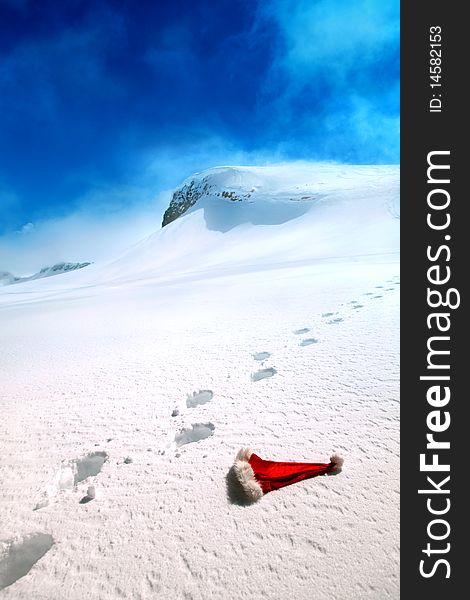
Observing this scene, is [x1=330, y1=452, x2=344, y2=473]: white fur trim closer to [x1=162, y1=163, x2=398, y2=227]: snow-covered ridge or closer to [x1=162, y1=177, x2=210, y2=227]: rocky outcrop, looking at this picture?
[x1=162, y1=163, x2=398, y2=227]: snow-covered ridge

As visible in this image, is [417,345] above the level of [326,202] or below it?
below

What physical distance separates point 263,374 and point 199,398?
0.72m

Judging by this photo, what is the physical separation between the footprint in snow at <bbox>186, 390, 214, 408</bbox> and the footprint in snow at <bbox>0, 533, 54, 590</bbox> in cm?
126

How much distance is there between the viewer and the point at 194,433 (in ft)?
7.11

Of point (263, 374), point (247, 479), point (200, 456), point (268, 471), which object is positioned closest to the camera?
point (247, 479)

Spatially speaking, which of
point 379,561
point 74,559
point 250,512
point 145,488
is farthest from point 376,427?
point 74,559

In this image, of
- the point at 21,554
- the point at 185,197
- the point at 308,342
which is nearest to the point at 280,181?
the point at 185,197

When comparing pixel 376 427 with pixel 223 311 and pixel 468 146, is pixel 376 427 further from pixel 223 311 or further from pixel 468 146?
pixel 223 311

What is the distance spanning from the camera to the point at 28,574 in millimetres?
1284

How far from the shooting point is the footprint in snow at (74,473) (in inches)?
67.9

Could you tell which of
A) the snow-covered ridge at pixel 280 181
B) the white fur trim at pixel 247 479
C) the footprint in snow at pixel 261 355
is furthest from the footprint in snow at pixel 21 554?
the snow-covered ridge at pixel 280 181

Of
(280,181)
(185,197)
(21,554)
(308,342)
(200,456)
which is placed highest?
(185,197)

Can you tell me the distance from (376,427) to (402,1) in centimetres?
306

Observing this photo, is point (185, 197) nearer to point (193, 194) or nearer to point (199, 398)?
point (193, 194)
